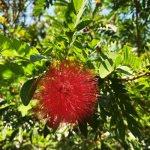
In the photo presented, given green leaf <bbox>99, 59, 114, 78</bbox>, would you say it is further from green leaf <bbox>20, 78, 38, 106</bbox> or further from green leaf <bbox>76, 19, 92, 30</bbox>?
green leaf <bbox>20, 78, 38, 106</bbox>

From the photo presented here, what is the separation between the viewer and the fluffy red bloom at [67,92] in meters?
1.69

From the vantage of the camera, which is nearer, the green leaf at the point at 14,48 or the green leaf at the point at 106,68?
the green leaf at the point at 14,48

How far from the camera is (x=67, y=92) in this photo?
1.68 metres

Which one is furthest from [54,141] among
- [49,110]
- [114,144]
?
[49,110]

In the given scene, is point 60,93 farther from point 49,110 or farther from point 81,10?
point 81,10

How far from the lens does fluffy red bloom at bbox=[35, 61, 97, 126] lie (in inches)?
66.4

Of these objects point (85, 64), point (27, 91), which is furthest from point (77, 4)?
point (27, 91)

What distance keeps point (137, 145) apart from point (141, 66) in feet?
5.75

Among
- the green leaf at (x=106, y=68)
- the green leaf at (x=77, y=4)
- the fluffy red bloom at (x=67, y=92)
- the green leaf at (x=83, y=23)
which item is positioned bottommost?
the fluffy red bloom at (x=67, y=92)

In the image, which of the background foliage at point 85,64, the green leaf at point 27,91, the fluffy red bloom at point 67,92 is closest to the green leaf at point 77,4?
the background foliage at point 85,64

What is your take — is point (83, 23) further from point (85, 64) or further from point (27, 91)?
point (27, 91)

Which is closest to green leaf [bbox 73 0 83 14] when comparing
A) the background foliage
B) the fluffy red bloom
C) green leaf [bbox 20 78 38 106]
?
the background foliage

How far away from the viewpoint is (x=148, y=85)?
2178 mm

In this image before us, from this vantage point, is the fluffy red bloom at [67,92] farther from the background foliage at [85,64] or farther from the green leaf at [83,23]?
the green leaf at [83,23]
